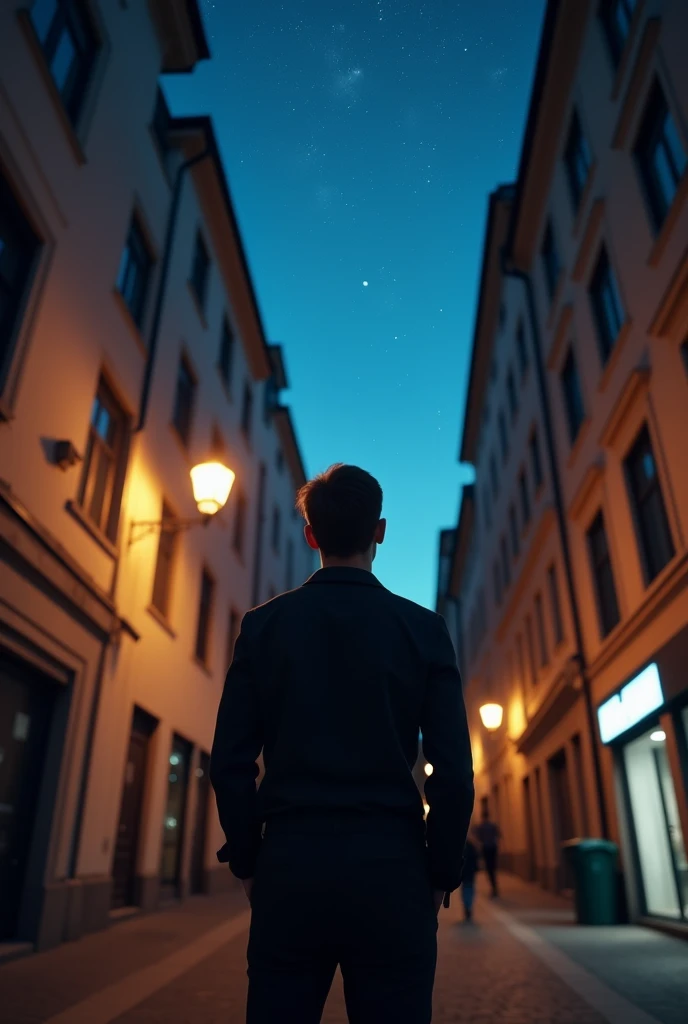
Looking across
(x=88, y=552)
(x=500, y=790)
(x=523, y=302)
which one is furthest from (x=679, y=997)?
(x=500, y=790)

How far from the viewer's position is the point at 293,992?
157 cm

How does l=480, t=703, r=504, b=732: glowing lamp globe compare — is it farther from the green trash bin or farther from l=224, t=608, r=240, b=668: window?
l=224, t=608, r=240, b=668: window

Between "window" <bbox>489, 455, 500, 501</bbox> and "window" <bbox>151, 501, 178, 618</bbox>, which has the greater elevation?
"window" <bbox>489, 455, 500, 501</bbox>

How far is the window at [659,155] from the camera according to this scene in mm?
9711

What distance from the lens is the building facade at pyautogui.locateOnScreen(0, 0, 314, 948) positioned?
7.95 m

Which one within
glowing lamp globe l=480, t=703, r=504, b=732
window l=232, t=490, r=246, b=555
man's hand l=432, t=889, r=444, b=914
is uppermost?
window l=232, t=490, r=246, b=555

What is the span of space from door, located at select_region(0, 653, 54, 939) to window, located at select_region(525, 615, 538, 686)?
1417 centimetres

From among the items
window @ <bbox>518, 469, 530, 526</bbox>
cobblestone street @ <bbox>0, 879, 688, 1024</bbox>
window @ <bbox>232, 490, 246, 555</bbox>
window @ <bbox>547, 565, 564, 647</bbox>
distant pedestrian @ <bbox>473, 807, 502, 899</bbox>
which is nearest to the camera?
cobblestone street @ <bbox>0, 879, 688, 1024</bbox>

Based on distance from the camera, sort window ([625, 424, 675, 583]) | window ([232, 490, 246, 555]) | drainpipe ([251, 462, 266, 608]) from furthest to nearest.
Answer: drainpipe ([251, 462, 266, 608]) → window ([232, 490, 246, 555]) → window ([625, 424, 675, 583])

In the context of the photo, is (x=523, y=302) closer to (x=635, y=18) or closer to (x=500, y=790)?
(x=635, y=18)

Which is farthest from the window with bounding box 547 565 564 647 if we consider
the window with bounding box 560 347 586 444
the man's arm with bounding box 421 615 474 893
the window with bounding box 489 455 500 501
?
the man's arm with bounding box 421 615 474 893

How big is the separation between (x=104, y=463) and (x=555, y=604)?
11.2 m

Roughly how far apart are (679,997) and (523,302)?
17139 mm

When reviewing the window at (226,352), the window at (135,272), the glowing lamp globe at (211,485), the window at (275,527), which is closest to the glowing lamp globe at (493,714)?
the glowing lamp globe at (211,485)
